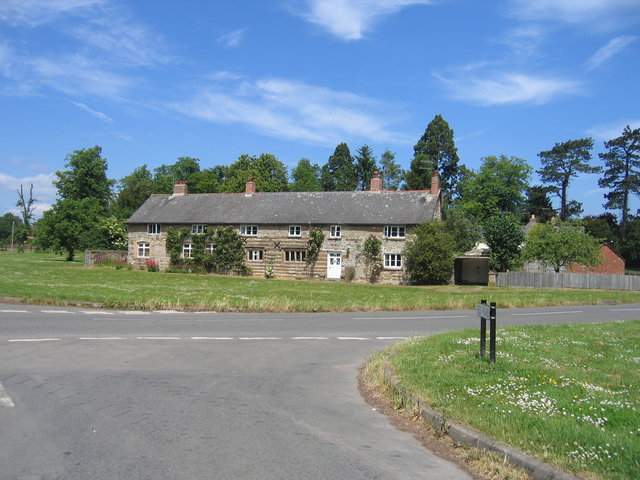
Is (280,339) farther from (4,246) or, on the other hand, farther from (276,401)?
(4,246)

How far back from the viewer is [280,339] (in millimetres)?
13773

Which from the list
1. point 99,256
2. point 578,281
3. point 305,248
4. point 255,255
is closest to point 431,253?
point 305,248

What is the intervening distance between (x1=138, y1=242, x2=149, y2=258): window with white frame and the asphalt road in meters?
39.6

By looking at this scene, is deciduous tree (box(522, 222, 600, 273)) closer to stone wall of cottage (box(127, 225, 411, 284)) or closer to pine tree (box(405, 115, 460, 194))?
stone wall of cottage (box(127, 225, 411, 284))

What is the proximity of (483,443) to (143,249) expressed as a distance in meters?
50.9

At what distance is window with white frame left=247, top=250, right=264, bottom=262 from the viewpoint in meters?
49.7

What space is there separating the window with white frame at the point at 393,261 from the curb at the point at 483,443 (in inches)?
1496

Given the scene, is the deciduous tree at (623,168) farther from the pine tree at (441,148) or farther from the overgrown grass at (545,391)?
the overgrown grass at (545,391)

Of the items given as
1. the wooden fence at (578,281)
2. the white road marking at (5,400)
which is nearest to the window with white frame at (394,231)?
the wooden fence at (578,281)

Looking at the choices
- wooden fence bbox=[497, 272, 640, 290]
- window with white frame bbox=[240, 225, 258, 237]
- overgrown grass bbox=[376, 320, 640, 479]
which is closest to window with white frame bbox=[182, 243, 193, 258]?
window with white frame bbox=[240, 225, 258, 237]

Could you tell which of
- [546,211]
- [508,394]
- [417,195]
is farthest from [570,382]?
[546,211]

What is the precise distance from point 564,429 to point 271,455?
119 inches

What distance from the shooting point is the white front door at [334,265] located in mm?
47134

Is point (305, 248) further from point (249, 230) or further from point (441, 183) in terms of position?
point (441, 183)
